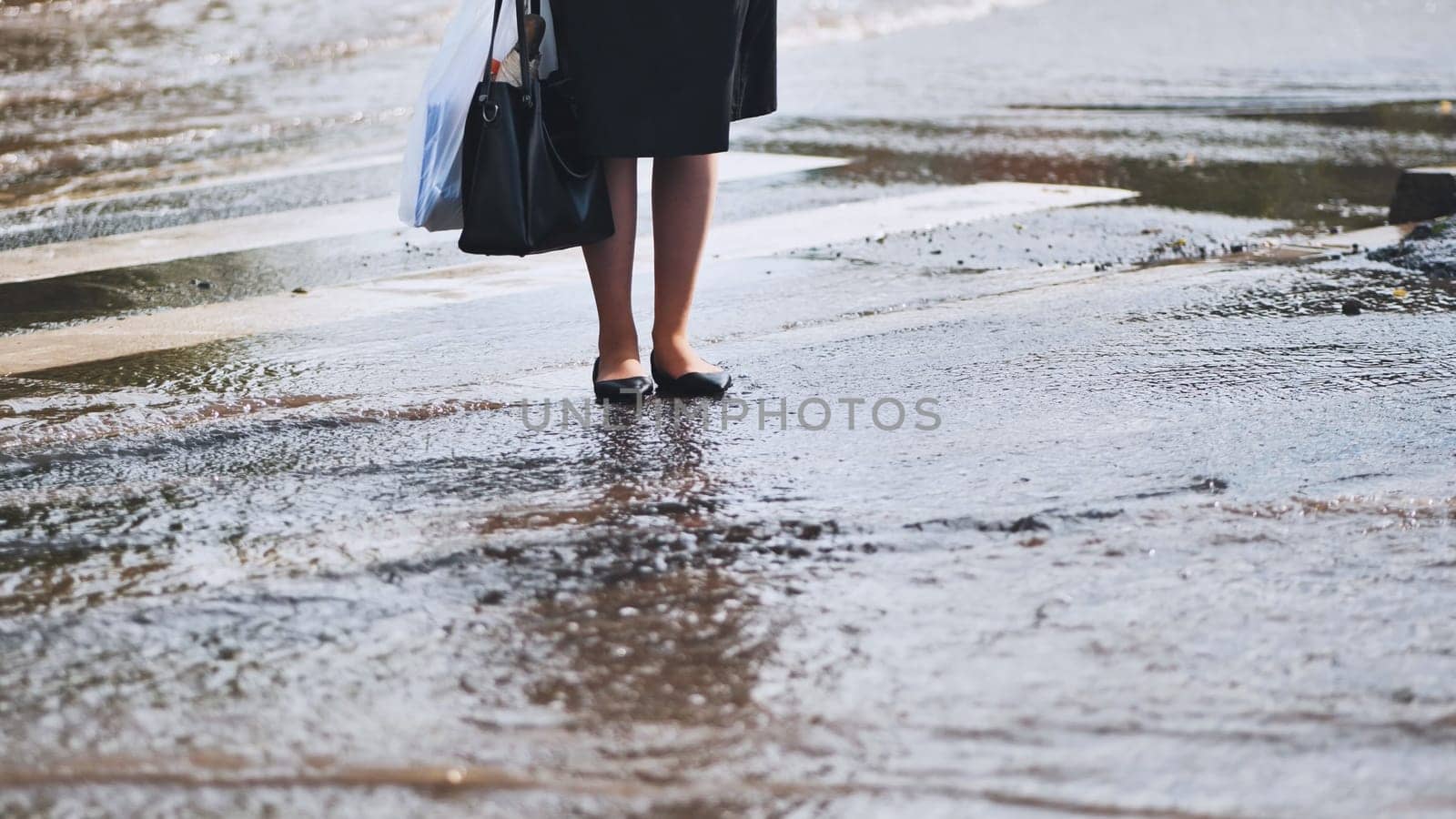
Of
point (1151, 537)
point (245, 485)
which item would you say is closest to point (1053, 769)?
point (1151, 537)

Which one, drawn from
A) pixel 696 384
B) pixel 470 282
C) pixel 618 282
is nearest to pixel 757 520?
pixel 696 384

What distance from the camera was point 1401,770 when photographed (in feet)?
6.35

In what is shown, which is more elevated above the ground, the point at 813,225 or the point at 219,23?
the point at 219,23

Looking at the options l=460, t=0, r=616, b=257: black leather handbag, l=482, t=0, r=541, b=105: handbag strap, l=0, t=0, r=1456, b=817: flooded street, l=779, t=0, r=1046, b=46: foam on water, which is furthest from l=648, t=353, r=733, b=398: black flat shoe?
l=779, t=0, r=1046, b=46: foam on water

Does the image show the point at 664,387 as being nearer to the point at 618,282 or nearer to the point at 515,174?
the point at 618,282

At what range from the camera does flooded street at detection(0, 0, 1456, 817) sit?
1976mm

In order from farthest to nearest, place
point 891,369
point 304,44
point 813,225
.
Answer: point 304,44 < point 813,225 < point 891,369

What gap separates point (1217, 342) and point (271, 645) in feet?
8.38

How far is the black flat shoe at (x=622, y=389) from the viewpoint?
3.63 meters

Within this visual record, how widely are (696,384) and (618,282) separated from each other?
273 millimetres

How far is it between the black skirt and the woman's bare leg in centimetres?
18

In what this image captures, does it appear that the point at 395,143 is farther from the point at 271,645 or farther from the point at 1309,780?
the point at 1309,780

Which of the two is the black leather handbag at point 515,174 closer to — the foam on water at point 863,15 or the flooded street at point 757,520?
the flooded street at point 757,520

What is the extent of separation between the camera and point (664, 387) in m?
3.71
